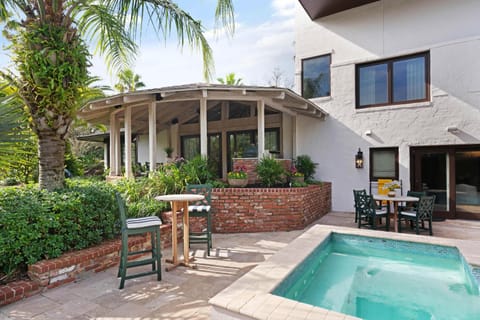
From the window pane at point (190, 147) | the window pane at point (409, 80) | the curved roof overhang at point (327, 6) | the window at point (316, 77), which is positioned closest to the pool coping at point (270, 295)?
the window pane at point (409, 80)

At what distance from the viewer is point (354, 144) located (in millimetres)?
9477

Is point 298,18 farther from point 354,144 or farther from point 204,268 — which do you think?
point 204,268

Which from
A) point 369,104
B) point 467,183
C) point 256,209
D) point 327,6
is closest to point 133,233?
point 256,209

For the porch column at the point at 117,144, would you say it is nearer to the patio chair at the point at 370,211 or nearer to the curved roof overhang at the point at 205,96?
the curved roof overhang at the point at 205,96

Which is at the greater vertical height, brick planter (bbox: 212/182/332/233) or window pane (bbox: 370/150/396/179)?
window pane (bbox: 370/150/396/179)

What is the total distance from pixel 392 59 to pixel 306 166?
4.36 m

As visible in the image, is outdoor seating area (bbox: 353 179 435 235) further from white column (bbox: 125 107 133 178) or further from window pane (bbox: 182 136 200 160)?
window pane (bbox: 182 136 200 160)

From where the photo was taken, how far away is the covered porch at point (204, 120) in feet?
24.8

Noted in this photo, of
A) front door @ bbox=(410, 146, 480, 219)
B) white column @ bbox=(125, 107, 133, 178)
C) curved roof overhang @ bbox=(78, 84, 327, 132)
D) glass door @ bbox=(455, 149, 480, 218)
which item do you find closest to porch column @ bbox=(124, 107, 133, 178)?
white column @ bbox=(125, 107, 133, 178)

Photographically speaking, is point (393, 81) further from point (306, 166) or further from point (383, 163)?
point (306, 166)

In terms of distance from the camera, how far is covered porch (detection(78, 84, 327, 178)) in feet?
24.8

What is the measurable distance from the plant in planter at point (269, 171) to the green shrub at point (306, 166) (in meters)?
2.55

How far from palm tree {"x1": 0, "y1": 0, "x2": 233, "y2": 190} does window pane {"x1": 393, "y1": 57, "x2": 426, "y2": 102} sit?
6.50 m

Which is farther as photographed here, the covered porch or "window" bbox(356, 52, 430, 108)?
"window" bbox(356, 52, 430, 108)
